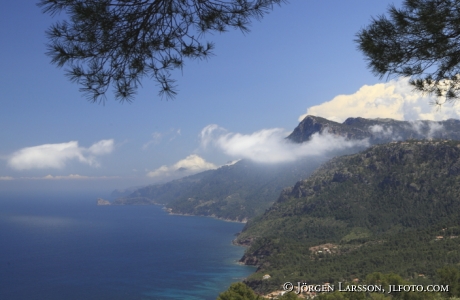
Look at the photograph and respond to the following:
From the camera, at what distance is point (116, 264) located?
360 feet

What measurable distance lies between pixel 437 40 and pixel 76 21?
684 centimetres

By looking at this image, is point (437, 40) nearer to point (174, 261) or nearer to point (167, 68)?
point (167, 68)

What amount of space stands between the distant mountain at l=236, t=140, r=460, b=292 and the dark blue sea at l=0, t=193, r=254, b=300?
12756mm

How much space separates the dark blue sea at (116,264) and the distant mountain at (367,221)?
12.8 metres

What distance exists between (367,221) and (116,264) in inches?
3424

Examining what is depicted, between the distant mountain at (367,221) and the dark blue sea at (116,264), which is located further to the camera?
the dark blue sea at (116,264)

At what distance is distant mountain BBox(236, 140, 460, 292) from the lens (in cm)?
7756

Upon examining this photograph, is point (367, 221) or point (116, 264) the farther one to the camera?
point (367, 221)

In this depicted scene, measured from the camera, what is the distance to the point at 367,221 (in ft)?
443

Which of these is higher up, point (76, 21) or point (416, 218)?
point (76, 21)

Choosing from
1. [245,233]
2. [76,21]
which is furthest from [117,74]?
[245,233]

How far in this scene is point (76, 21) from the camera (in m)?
6.96

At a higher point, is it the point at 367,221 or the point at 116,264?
the point at 116,264

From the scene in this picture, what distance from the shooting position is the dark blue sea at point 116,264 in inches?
3137
